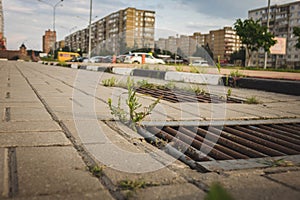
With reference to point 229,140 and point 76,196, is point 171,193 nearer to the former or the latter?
point 76,196

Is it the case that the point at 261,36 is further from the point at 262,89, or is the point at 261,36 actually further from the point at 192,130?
the point at 192,130

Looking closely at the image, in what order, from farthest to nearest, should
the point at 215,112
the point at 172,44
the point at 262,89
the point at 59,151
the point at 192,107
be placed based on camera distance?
the point at 262,89, the point at 192,107, the point at 215,112, the point at 172,44, the point at 59,151

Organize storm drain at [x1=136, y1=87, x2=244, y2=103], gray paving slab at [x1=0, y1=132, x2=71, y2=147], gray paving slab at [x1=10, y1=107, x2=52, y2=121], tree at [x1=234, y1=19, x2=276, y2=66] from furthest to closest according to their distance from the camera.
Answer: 1. tree at [x1=234, y1=19, x2=276, y2=66]
2. storm drain at [x1=136, y1=87, x2=244, y2=103]
3. gray paving slab at [x1=10, y1=107, x2=52, y2=121]
4. gray paving slab at [x1=0, y1=132, x2=71, y2=147]

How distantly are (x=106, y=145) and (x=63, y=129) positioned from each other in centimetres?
62

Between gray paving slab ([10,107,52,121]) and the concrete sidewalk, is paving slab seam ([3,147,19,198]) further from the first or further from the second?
gray paving slab ([10,107,52,121])

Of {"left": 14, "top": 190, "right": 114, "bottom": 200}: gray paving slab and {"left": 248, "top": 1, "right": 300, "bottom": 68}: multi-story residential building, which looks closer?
{"left": 14, "top": 190, "right": 114, "bottom": 200}: gray paving slab

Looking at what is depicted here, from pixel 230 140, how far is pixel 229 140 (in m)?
0.05

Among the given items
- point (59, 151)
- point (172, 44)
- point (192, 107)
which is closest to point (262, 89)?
point (192, 107)

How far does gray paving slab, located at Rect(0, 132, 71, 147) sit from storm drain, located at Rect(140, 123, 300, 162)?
2.56ft

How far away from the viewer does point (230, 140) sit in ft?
8.79

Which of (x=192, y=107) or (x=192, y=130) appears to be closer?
(x=192, y=130)

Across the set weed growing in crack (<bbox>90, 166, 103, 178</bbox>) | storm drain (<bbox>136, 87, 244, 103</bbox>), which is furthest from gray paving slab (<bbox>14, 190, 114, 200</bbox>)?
storm drain (<bbox>136, 87, 244, 103</bbox>)

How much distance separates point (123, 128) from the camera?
2.89m

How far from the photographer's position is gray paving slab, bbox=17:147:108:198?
151cm
